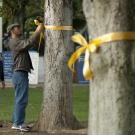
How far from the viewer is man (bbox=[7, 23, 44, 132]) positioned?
8922mm

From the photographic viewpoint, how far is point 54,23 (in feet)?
29.7

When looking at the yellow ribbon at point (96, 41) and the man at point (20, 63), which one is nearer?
the yellow ribbon at point (96, 41)

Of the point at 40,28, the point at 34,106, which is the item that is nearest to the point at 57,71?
the point at 40,28

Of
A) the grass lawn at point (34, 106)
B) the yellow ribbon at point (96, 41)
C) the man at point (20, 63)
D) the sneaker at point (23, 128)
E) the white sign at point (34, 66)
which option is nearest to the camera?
the yellow ribbon at point (96, 41)

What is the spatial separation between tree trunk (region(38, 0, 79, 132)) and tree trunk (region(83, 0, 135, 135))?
17.6ft

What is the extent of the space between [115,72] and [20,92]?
5605mm

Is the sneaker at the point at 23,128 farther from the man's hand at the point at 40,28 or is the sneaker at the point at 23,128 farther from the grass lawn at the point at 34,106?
the grass lawn at the point at 34,106

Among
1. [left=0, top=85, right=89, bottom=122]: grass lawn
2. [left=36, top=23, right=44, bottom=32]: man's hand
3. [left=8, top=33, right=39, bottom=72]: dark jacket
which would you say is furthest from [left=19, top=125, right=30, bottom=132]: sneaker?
[left=0, top=85, right=89, bottom=122]: grass lawn

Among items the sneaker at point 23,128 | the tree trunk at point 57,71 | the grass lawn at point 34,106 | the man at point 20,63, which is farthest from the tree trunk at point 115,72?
the grass lawn at point 34,106

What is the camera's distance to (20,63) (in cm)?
901

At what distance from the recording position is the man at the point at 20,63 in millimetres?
8922

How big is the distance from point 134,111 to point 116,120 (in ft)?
0.42

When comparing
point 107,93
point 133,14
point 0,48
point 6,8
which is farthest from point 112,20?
point 6,8

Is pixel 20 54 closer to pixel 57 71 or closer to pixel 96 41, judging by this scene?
pixel 57 71
